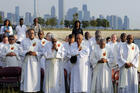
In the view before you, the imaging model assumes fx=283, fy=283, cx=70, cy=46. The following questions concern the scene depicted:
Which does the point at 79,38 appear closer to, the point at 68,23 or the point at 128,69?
the point at 128,69

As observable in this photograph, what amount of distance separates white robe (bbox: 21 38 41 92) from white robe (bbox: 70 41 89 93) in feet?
4.65

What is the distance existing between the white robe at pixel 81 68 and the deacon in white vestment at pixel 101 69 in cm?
26

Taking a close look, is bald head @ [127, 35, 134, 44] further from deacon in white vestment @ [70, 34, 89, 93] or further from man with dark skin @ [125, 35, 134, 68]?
deacon in white vestment @ [70, 34, 89, 93]

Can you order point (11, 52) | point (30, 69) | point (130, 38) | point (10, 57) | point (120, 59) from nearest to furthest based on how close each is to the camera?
1. point (130, 38)
2. point (120, 59)
3. point (30, 69)
4. point (11, 52)
5. point (10, 57)

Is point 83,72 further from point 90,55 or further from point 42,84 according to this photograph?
point 42,84

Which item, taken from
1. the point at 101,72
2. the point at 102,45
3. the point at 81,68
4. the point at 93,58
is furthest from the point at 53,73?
the point at 102,45

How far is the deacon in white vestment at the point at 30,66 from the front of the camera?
33.9ft

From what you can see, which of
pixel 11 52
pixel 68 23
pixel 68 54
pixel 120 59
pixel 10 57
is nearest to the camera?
pixel 120 59

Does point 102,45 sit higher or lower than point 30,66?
higher

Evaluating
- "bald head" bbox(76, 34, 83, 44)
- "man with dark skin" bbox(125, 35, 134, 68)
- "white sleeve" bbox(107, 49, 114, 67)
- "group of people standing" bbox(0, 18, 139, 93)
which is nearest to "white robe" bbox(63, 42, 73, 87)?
"group of people standing" bbox(0, 18, 139, 93)

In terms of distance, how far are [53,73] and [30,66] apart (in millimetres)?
927

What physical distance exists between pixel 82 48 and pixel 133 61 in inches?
72.8

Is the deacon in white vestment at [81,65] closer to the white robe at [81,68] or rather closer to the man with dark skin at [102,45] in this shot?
the white robe at [81,68]

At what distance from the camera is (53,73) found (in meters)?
10.2
